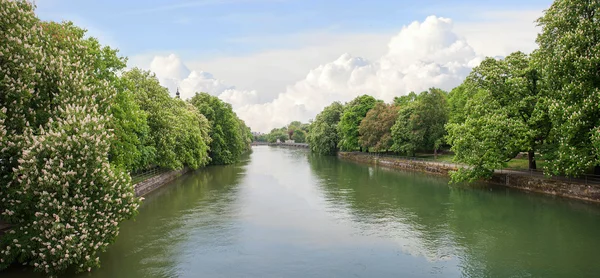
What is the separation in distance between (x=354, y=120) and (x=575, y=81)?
5467 cm

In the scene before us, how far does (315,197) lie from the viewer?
104ft

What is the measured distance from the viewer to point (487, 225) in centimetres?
2211

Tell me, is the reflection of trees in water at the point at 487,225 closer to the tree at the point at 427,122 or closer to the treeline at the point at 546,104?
the treeline at the point at 546,104

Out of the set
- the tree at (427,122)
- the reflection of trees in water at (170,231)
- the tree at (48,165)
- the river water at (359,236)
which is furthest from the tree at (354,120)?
the tree at (48,165)

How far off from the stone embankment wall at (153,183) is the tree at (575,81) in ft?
91.5

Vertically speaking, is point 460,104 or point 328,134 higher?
point 460,104

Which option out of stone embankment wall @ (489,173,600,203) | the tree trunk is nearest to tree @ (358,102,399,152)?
stone embankment wall @ (489,173,600,203)

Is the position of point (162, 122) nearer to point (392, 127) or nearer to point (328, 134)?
point (392, 127)

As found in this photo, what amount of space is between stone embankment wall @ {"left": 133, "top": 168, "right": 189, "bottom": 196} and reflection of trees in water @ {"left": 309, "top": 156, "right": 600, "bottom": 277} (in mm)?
14855

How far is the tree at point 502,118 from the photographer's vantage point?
96.9 ft

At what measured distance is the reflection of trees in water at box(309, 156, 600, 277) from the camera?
16.0 m

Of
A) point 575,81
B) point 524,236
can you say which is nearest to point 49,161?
point 524,236

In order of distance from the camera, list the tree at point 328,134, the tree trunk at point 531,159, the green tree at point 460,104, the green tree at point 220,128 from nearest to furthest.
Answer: the tree trunk at point 531,159, the green tree at point 460,104, the green tree at point 220,128, the tree at point 328,134

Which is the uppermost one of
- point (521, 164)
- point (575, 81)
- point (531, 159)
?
point (575, 81)
